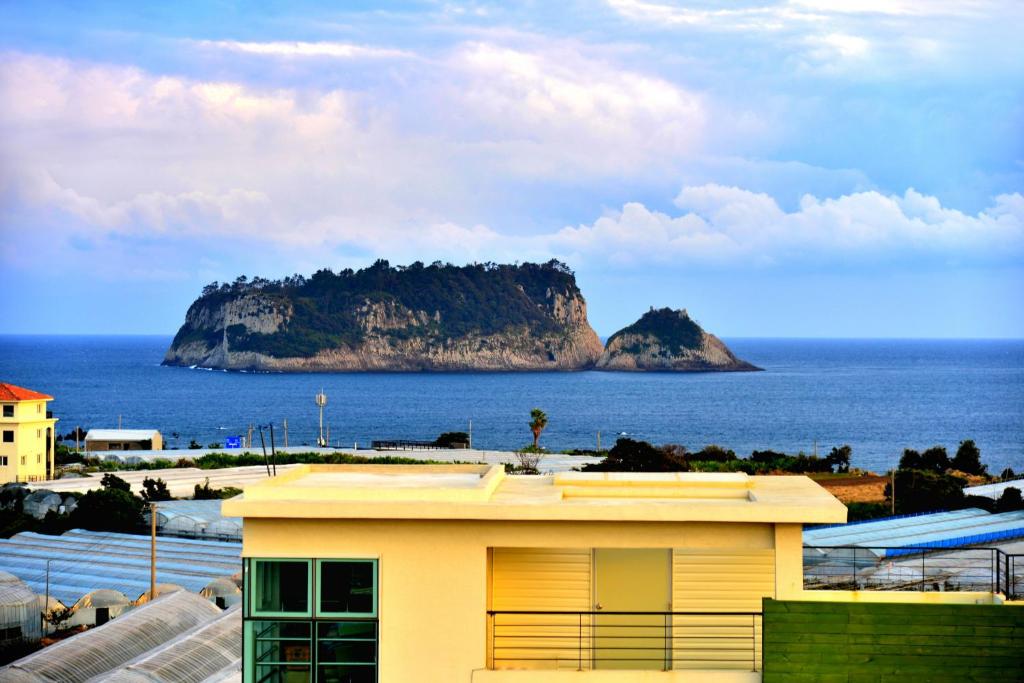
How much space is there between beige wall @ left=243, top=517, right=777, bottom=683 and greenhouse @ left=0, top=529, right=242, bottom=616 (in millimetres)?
22673

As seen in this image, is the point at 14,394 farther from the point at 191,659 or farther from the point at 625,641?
the point at 625,641

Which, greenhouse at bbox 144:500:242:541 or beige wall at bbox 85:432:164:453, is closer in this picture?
greenhouse at bbox 144:500:242:541

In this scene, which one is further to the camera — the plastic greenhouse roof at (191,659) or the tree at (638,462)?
the tree at (638,462)

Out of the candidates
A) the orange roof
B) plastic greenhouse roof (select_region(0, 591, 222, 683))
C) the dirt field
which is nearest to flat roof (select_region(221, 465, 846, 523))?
plastic greenhouse roof (select_region(0, 591, 222, 683))

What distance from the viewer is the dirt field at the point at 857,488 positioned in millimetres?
52062

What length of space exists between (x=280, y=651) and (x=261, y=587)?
607 mm

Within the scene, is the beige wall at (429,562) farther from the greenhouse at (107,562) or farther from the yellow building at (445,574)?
the greenhouse at (107,562)

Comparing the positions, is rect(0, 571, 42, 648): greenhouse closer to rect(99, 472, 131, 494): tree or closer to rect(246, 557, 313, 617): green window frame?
rect(246, 557, 313, 617): green window frame

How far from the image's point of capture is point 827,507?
11453 mm

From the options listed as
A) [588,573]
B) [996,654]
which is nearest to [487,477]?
[588,573]

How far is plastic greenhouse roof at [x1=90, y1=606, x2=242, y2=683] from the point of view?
73.0ft

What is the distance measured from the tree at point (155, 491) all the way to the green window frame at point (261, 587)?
39522mm

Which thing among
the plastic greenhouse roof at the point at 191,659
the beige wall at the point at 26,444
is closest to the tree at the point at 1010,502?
the plastic greenhouse roof at the point at 191,659

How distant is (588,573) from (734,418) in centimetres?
15804
